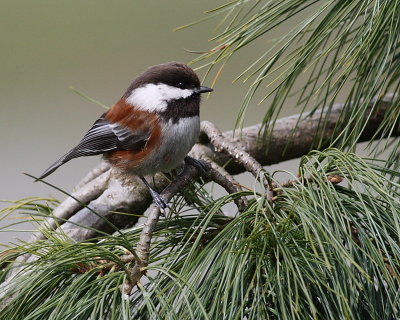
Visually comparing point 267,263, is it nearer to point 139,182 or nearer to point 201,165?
point 201,165

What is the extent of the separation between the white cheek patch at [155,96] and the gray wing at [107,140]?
79 millimetres

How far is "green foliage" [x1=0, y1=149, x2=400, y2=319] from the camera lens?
1.04 metres

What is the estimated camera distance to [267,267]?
1076 millimetres

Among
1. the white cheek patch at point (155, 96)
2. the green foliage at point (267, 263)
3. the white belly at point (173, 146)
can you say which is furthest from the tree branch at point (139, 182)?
the green foliage at point (267, 263)

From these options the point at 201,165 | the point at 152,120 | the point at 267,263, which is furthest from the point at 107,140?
the point at 267,263

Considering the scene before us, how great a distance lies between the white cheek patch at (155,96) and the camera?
2016 mm

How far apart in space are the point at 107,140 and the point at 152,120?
16cm

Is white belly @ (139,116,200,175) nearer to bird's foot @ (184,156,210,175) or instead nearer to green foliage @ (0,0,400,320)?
bird's foot @ (184,156,210,175)

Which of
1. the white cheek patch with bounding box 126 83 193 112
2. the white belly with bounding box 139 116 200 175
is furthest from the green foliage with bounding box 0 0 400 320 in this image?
the white cheek patch with bounding box 126 83 193 112

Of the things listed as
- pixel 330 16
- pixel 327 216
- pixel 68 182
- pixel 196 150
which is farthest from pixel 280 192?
pixel 68 182

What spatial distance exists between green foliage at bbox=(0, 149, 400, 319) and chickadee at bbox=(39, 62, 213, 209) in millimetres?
753

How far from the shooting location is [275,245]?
110 cm

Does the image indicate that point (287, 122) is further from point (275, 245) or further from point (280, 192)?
point (275, 245)

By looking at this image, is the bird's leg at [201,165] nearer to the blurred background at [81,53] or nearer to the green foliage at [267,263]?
the green foliage at [267,263]
